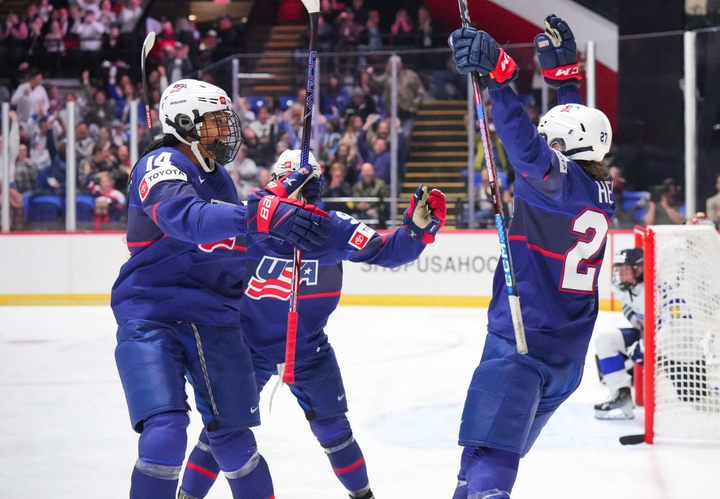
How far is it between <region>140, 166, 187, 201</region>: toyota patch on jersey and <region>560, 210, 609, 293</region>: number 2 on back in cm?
101

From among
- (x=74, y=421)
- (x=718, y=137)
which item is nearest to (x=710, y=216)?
(x=718, y=137)

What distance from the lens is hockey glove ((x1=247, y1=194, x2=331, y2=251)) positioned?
198cm

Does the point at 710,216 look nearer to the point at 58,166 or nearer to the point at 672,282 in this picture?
the point at 672,282

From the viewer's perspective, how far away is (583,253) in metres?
2.16

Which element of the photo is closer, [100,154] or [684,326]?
[684,326]

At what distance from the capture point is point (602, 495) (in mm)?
3121

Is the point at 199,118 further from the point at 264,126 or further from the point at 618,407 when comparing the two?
→ the point at 264,126

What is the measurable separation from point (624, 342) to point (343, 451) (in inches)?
90.7

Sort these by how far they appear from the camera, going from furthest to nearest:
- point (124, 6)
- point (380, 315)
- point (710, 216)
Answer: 1. point (124, 6)
2. point (380, 315)
3. point (710, 216)

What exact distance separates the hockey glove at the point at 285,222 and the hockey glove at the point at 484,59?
0.52 metres

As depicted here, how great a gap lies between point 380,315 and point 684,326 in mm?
4341

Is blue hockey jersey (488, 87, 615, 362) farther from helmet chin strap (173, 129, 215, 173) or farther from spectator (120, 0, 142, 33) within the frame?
spectator (120, 0, 142, 33)

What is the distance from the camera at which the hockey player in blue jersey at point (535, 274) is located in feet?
6.51

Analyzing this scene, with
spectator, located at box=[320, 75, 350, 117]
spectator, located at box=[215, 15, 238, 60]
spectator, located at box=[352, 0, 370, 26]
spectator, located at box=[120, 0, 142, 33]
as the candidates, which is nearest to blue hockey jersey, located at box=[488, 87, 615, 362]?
spectator, located at box=[320, 75, 350, 117]
